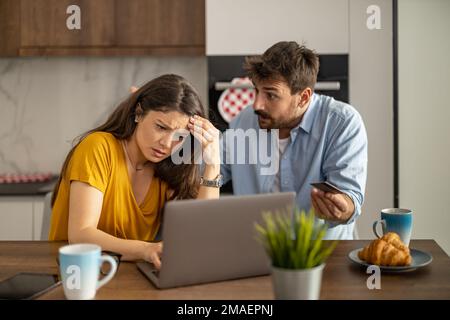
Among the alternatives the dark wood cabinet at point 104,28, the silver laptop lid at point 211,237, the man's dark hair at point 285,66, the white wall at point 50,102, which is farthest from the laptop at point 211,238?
the white wall at point 50,102

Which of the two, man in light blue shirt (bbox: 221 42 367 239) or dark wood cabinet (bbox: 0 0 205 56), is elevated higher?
dark wood cabinet (bbox: 0 0 205 56)

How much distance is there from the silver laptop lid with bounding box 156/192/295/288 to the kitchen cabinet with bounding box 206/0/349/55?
1.97 m

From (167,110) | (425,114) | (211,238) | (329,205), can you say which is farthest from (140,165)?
(425,114)

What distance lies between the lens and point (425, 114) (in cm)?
326

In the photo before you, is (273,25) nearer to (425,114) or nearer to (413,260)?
(425,114)

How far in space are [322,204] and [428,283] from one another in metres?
0.56

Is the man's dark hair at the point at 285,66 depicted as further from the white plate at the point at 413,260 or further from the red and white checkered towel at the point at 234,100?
the white plate at the point at 413,260

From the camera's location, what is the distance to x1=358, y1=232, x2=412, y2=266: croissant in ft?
5.12

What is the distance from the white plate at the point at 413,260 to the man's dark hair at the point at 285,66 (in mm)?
922

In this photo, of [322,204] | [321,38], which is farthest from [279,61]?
[321,38]

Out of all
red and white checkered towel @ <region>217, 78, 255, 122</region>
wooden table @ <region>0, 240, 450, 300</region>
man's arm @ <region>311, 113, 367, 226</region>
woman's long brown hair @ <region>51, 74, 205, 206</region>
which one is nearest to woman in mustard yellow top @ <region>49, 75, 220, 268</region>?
woman's long brown hair @ <region>51, 74, 205, 206</region>

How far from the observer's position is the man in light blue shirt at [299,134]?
2400 mm

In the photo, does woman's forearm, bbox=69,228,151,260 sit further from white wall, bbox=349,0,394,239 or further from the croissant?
white wall, bbox=349,0,394,239
